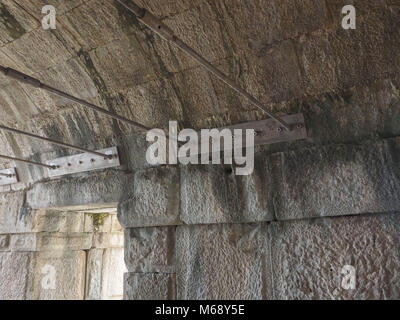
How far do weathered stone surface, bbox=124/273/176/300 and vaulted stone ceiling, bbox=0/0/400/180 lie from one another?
36.5 inches

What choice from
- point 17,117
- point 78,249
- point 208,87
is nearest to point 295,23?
point 208,87

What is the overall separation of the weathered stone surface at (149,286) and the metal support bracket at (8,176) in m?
1.89

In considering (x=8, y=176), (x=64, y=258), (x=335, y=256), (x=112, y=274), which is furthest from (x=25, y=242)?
(x=335, y=256)

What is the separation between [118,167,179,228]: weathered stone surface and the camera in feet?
8.32

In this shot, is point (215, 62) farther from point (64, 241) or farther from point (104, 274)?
point (104, 274)

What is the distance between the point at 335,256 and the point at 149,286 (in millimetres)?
1403

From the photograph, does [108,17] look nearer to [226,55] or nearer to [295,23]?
[226,55]

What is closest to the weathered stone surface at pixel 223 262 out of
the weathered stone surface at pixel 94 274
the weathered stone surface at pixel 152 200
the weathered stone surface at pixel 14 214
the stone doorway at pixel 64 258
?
the weathered stone surface at pixel 152 200

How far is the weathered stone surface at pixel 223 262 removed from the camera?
218 centimetres

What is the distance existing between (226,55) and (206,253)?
4.62 ft

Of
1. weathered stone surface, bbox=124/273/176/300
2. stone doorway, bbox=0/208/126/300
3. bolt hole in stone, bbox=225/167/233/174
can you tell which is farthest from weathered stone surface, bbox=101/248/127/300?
bolt hole in stone, bbox=225/167/233/174

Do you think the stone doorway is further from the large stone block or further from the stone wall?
the large stone block
